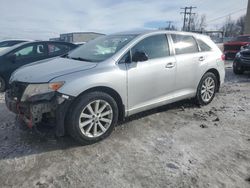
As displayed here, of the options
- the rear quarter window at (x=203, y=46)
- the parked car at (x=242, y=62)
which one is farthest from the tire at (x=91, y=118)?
the parked car at (x=242, y=62)

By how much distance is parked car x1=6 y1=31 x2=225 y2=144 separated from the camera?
129 inches

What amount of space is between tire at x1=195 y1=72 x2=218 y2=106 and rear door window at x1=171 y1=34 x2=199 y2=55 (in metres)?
0.67

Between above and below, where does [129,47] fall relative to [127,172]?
above

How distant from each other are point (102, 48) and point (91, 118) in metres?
1.40

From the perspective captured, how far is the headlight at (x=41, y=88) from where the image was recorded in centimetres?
324

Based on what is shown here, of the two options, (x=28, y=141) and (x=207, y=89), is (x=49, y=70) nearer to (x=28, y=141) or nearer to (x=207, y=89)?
(x=28, y=141)

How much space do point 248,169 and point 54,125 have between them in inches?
99.7

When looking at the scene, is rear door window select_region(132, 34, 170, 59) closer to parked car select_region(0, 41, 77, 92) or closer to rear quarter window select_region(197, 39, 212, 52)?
rear quarter window select_region(197, 39, 212, 52)

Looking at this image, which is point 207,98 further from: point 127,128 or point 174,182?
point 174,182

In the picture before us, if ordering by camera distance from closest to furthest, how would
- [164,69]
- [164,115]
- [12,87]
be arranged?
[12,87], [164,69], [164,115]

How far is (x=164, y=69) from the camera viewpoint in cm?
432

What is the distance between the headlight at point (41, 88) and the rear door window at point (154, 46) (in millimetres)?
1434

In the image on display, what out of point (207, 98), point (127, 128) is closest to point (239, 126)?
point (207, 98)

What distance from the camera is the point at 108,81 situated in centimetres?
359
